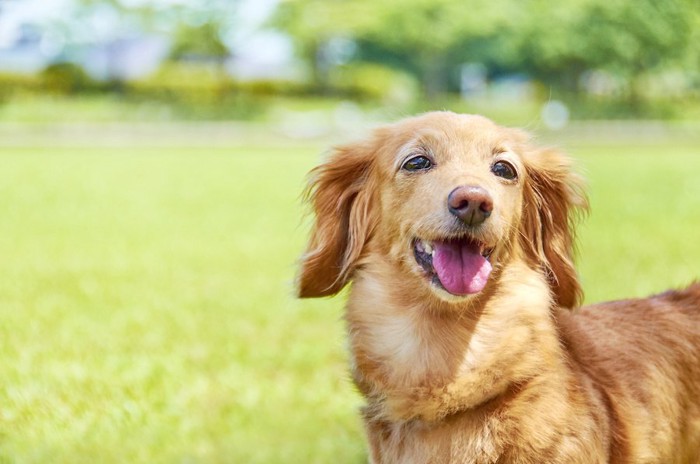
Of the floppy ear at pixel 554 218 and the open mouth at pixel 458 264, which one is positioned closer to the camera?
the open mouth at pixel 458 264

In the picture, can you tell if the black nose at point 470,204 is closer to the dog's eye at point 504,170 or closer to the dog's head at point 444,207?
the dog's head at point 444,207

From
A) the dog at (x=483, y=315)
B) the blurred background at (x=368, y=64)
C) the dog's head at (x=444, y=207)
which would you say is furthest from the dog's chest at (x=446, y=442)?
the blurred background at (x=368, y=64)

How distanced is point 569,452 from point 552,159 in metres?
1.17

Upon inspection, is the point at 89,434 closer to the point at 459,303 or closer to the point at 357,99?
the point at 459,303

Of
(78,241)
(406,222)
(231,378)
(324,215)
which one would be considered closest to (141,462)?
(231,378)

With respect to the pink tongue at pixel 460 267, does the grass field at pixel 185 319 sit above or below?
below

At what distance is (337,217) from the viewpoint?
362cm

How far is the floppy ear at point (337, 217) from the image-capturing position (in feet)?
11.7

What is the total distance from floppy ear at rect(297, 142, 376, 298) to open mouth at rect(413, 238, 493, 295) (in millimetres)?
408

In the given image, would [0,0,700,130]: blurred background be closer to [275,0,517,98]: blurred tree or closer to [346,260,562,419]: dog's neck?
[275,0,517,98]: blurred tree

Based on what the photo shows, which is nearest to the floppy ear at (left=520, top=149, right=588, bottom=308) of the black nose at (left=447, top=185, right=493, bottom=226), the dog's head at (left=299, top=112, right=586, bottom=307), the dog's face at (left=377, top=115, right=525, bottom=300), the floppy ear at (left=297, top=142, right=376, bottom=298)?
the dog's head at (left=299, top=112, right=586, bottom=307)

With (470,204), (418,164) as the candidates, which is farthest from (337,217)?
(470,204)

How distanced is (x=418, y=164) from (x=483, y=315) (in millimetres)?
610

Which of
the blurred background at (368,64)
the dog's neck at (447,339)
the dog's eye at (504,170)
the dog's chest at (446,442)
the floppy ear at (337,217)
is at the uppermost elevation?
the dog's eye at (504,170)
